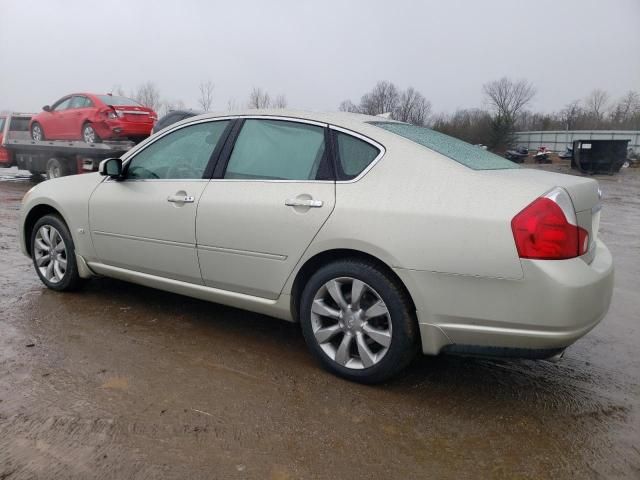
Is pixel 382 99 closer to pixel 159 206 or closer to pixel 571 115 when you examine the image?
pixel 571 115

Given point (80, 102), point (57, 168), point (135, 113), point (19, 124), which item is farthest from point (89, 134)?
point (19, 124)

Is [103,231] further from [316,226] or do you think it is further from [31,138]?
[31,138]

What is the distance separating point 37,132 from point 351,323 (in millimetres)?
13805

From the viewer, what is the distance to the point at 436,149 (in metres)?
3.03

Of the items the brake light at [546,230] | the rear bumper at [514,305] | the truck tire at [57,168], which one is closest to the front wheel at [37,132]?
the truck tire at [57,168]

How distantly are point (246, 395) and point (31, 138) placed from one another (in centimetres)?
1407

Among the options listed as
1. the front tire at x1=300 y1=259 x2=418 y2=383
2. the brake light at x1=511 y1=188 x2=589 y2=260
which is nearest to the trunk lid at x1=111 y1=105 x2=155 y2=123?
the front tire at x1=300 y1=259 x2=418 y2=383

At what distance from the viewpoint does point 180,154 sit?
12.8 feet

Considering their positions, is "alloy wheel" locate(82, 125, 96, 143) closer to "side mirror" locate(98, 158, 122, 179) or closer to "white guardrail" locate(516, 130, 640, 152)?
"side mirror" locate(98, 158, 122, 179)

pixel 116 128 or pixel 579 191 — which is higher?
pixel 116 128

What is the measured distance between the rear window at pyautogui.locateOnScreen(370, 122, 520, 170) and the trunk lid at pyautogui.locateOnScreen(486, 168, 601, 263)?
5.6 inches

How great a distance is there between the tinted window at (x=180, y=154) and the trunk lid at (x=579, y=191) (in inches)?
75.8

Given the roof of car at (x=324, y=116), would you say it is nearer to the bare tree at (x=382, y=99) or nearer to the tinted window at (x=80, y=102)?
the tinted window at (x=80, y=102)

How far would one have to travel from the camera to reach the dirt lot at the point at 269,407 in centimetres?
231
